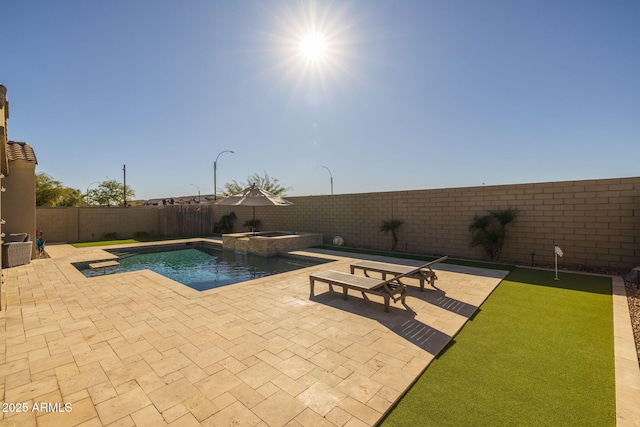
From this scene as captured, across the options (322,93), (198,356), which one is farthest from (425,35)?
(198,356)

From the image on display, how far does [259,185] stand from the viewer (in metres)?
36.6

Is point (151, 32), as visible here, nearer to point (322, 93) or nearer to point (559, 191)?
point (322, 93)

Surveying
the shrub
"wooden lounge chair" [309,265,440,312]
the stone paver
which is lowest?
the stone paver

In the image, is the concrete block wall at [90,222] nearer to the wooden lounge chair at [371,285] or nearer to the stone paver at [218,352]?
the stone paver at [218,352]

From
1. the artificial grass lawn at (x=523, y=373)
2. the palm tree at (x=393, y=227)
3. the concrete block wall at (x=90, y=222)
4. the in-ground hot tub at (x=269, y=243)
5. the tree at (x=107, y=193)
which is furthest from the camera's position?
the tree at (x=107, y=193)

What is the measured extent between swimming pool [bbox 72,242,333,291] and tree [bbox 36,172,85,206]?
26659mm

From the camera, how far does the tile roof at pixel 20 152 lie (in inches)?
413

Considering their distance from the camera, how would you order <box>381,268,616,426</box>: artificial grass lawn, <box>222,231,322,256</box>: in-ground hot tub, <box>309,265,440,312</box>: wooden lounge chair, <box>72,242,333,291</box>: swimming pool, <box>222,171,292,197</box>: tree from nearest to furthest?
<box>381,268,616,426</box>: artificial grass lawn, <box>309,265,440,312</box>: wooden lounge chair, <box>72,242,333,291</box>: swimming pool, <box>222,231,322,256</box>: in-ground hot tub, <box>222,171,292,197</box>: tree

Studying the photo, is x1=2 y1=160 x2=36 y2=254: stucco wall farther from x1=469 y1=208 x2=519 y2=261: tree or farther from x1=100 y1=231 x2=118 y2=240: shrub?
x1=469 y1=208 x2=519 y2=261: tree

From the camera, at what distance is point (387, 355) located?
3525 mm

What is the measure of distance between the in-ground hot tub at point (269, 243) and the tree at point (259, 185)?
23.5 meters

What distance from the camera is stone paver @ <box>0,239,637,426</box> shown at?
254cm

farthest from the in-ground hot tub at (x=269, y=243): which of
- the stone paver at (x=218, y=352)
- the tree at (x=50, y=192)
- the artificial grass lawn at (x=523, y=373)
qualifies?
the tree at (x=50, y=192)

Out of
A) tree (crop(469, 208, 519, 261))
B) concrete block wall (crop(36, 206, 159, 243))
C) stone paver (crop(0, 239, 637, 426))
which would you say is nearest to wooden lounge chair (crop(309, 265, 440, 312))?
stone paver (crop(0, 239, 637, 426))
